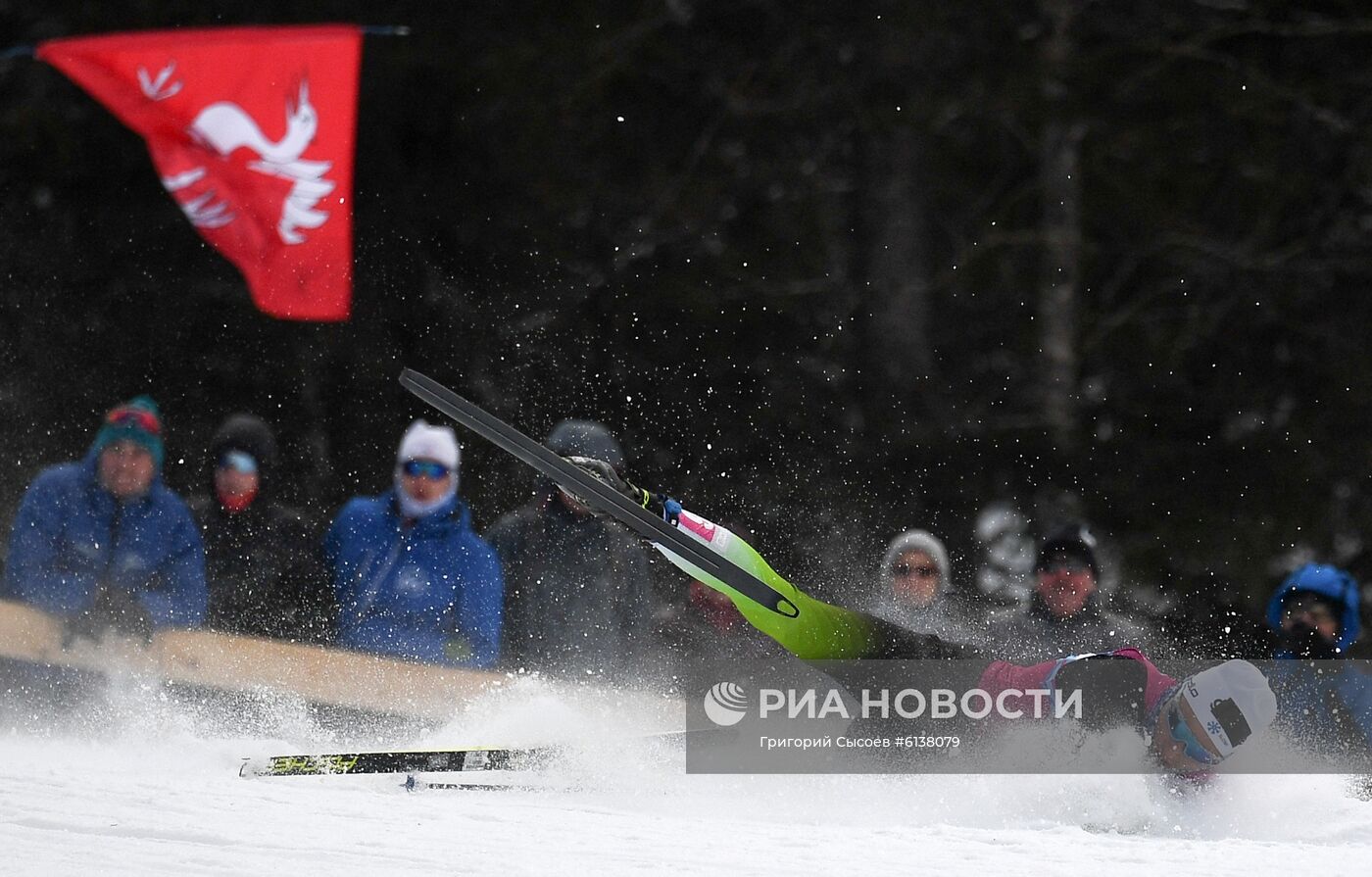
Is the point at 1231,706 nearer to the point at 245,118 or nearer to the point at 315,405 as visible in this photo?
the point at 245,118

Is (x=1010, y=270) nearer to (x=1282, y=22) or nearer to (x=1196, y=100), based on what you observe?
(x=1196, y=100)

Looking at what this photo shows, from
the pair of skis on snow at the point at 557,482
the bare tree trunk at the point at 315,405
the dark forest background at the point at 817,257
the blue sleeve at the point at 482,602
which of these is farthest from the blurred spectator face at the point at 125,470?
the dark forest background at the point at 817,257

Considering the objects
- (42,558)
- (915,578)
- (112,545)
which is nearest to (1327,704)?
(915,578)

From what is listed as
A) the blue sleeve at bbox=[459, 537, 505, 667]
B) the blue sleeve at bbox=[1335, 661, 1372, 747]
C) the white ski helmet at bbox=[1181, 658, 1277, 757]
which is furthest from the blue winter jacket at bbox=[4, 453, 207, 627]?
the blue sleeve at bbox=[1335, 661, 1372, 747]

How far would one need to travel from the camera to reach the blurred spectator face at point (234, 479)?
5035mm

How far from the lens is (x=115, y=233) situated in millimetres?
8883

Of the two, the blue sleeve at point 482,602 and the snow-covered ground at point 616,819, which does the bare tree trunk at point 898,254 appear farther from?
the snow-covered ground at point 616,819

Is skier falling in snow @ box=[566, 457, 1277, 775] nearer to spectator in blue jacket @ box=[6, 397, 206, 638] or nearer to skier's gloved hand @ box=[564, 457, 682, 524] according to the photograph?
skier's gloved hand @ box=[564, 457, 682, 524]

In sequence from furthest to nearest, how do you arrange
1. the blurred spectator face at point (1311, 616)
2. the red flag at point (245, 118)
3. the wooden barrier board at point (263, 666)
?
the red flag at point (245, 118)
the wooden barrier board at point (263, 666)
the blurred spectator face at point (1311, 616)

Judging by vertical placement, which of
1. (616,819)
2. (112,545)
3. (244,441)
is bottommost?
(616,819)

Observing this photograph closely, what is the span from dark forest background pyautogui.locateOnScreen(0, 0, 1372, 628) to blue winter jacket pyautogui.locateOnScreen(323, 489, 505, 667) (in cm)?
250

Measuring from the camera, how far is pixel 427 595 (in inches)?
195

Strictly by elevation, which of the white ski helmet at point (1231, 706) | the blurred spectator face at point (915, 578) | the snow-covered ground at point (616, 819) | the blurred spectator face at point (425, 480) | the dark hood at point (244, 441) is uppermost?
the dark hood at point (244, 441)

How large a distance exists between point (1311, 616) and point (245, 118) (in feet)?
13.5
